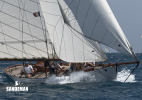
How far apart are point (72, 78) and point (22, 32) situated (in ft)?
15.0

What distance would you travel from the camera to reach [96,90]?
16.0 m

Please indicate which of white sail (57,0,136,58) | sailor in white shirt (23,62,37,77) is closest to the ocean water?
sailor in white shirt (23,62,37,77)

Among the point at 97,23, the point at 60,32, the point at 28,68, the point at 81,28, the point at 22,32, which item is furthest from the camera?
the point at 28,68

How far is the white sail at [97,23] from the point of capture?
15.9m

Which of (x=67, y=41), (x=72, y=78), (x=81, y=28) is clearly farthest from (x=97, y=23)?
(x=72, y=78)

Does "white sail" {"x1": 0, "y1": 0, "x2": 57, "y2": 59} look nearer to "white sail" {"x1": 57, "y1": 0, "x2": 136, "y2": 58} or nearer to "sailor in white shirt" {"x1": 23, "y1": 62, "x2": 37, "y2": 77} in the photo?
"sailor in white shirt" {"x1": 23, "y1": 62, "x2": 37, "y2": 77}

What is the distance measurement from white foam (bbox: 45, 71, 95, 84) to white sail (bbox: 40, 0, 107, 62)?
138cm

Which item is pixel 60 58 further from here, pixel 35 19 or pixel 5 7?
pixel 5 7

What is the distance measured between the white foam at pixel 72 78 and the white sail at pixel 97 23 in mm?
3046

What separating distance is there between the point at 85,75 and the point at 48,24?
4.15 metres

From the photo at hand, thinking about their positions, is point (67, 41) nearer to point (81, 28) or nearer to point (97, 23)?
point (81, 28)

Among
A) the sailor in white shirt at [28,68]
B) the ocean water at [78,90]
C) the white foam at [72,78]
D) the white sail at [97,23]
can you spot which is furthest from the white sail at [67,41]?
the sailor in white shirt at [28,68]

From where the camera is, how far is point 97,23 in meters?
16.2

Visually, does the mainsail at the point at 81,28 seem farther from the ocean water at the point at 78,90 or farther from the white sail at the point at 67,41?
the ocean water at the point at 78,90
